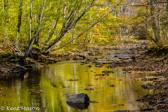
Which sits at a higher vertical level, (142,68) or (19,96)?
(142,68)

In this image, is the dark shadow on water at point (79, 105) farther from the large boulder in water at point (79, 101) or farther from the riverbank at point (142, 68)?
the riverbank at point (142, 68)

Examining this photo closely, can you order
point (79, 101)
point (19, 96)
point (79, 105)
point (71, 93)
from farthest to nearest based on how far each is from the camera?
1. point (71, 93)
2. point (19, 96)
3. point (79, 101)
4. point (79, 105)

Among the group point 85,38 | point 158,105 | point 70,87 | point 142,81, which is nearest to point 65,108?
point 158,105

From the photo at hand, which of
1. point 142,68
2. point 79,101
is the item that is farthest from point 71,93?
point 142,68

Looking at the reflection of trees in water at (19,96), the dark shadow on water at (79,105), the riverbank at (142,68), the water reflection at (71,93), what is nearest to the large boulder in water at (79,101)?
the dark shadow on water at (79,105)

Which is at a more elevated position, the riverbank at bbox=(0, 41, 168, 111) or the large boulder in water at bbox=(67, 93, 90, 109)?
the riverbank at bbox=(0, 41, 168, 111)

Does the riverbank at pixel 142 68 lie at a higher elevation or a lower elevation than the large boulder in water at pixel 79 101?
higher

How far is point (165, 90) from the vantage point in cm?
817

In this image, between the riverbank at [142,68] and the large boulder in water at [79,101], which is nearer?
the large boulder in water at [79,101]

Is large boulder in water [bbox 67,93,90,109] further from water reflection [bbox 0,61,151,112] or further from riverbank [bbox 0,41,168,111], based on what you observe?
riverbank [bbox 0,41,168,111]

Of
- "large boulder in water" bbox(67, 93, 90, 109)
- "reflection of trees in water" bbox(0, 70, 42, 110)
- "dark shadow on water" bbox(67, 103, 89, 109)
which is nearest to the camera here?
"dark shadow on water" bbox(67, 103, 89, 109)

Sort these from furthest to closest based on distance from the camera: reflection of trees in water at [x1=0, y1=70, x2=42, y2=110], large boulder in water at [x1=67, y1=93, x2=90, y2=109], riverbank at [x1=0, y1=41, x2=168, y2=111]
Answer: reflection of trees in water at [x1=0, y1=70, x2=42, y2=110]
riverbank at [x1=0, y1=41, x2=168, y2=111]
large boulder in water at [x1=67, y1=93, x2=90, y2=109]

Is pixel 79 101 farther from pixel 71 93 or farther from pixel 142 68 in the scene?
pixel 142 68

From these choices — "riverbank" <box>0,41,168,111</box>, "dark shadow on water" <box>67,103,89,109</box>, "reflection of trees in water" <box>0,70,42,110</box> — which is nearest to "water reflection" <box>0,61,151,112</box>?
"reflection of trees in water" <box>0,70,42,110</box>
